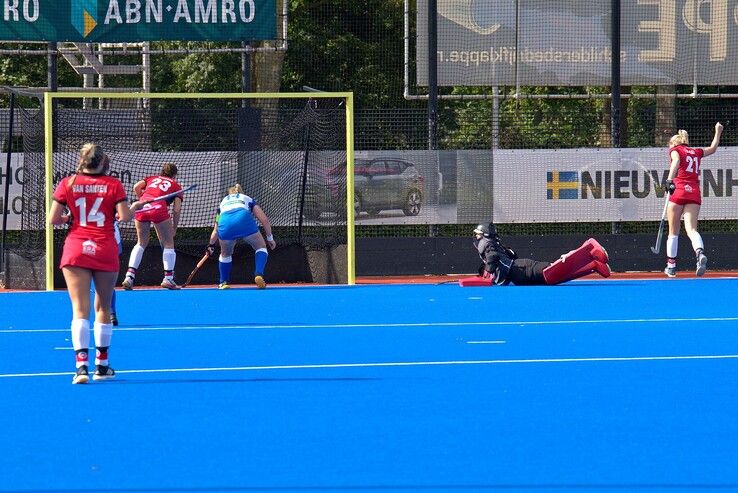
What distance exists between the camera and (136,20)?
22.1 meters

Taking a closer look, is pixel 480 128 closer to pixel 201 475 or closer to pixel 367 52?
pixel 367 52

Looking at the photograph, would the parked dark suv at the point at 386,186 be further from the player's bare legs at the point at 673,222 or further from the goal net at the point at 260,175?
the player's bare legs at the point at 673,222

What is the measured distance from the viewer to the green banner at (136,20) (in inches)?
861

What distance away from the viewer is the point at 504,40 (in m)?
25.0

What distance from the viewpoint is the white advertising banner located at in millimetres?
21750

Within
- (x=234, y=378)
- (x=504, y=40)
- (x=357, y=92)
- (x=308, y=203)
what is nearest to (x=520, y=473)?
(x=234, y=378)

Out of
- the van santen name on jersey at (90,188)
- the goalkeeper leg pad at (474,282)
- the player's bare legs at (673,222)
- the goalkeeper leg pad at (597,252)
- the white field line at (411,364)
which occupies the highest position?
the van santen name on jersey at (90,188)

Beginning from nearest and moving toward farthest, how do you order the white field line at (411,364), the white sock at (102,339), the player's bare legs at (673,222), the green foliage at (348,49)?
1. the white sock at (102,339)
2. the white field line at (411,364)
3. the player's bare legs at (673,222)
4. the green foliage at (348,49)

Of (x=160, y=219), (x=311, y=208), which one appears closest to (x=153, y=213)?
(x=160, y=219)

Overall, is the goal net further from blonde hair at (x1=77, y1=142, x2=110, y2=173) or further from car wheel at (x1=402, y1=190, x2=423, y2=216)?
blonde hair at (x1=77, y1=142, x2=110, y2=173)

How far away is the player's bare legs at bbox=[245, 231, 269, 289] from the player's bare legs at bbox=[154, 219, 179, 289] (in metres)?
1.03

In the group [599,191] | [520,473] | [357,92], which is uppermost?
[357,92]

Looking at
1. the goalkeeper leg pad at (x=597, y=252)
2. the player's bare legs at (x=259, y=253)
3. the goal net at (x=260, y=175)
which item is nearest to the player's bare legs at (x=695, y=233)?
the goalkeeper leg pad at (x=597, y=252)

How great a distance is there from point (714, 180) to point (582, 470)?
16164 mm
